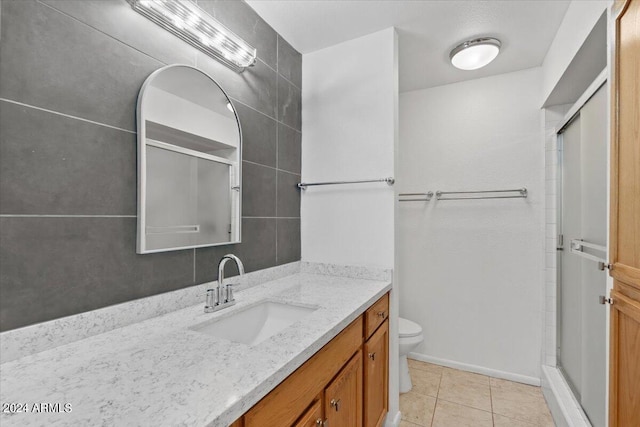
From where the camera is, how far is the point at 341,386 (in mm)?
1104

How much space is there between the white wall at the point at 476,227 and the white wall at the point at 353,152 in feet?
2.22

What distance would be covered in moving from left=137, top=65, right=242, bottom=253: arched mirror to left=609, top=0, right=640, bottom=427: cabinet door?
1522 mm

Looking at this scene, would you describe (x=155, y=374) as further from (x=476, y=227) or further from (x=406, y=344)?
(x=476, y=227)

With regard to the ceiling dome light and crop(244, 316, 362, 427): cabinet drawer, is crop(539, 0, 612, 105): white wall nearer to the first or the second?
the ceiling dome light

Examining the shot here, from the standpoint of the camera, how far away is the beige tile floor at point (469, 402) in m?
1.77

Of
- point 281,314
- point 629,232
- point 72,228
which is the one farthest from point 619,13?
point 72,228

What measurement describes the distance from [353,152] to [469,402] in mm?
1845

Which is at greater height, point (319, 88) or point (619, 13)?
point (319, 88)

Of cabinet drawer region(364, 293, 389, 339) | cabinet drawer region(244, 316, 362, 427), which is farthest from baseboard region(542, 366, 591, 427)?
cabinet drawer region(244, 316, 362, 427)

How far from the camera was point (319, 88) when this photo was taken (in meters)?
2.00

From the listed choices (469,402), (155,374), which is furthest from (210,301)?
(469,402)

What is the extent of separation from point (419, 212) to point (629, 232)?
1.59 m

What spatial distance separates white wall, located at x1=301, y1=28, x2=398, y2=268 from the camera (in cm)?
177

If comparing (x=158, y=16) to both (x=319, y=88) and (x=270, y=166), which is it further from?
(x=319, y=88)
